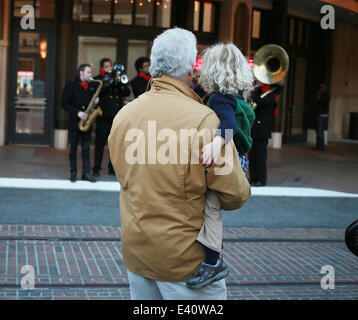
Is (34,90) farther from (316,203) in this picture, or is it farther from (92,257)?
(92,257)

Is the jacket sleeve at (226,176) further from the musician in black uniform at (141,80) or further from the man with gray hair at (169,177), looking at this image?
the musician in black uniform at (141,80)

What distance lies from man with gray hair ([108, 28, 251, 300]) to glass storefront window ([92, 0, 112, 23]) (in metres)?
12.7

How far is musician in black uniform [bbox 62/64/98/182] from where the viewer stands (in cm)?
990

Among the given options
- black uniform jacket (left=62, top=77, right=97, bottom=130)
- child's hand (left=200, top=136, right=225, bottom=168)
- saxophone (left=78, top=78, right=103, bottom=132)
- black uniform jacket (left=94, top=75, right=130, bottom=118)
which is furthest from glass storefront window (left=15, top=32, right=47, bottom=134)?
child's hand (left=200, top=136, right=225, bottom=168)

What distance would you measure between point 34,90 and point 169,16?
398cm

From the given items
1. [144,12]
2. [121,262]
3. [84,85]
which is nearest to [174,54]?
[121,262]

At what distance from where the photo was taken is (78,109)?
10.1 m

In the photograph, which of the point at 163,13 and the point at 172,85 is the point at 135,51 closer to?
the point at 163,13

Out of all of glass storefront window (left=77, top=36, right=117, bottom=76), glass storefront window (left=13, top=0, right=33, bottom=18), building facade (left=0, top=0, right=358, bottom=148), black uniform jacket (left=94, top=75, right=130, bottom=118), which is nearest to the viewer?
black uniform jacket (left=94, top=75, right=130, bottom=118)

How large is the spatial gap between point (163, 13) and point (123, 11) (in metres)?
1.09

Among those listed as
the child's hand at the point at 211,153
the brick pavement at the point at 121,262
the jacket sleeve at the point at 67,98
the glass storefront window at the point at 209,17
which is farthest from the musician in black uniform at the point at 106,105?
the child's hand at the point at 211,153

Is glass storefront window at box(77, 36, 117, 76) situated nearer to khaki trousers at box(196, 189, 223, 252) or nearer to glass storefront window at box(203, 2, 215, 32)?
glass storefront window at box(203, 2, 215, 32)
